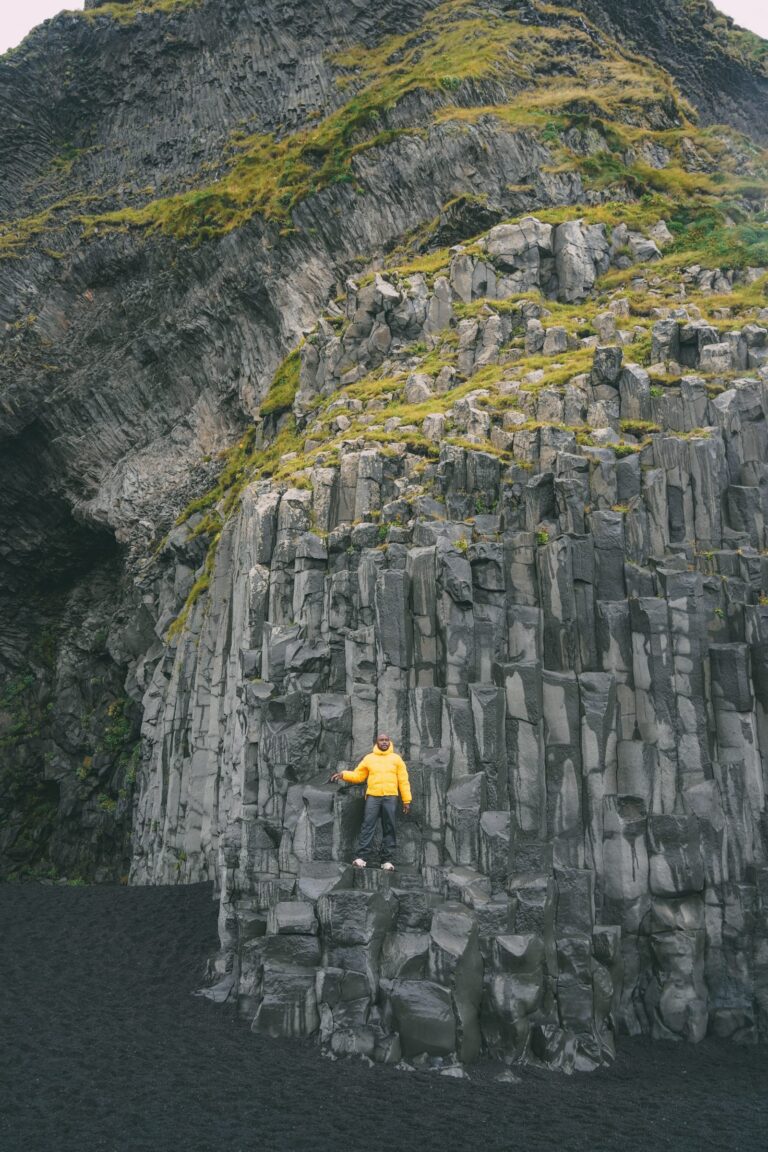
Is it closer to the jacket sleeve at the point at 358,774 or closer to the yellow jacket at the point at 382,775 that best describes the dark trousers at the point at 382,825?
the yellow jacket at the point at 382,775

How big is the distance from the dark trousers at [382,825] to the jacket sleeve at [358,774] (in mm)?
343

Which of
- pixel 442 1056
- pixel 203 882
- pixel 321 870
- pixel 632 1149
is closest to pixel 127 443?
pixel 203 882

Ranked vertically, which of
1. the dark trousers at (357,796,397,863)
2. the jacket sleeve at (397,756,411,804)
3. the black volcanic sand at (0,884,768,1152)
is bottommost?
the black volcanic sand at (0,884,768,1152)

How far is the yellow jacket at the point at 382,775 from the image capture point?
57.2 ft

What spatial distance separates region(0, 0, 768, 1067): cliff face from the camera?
58.1 feet

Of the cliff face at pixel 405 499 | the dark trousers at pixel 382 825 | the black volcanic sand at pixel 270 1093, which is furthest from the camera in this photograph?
the cliff face at pixel 405 499

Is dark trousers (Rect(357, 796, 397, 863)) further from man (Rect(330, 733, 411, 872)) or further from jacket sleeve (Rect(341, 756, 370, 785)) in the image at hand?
jacket sleeve (Rect(341, 756, 370, 785))

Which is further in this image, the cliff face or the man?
the cliff face

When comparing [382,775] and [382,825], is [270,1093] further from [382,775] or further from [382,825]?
[382,775]

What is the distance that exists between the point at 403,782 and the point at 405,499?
7.33 m

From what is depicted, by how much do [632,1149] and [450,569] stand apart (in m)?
10.6

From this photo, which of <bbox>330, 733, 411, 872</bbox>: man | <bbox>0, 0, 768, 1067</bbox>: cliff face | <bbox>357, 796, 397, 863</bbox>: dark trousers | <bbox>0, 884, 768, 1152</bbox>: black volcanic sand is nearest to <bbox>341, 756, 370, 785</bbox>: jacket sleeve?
<bbox>330, 733, 411, 872</bbox>: man

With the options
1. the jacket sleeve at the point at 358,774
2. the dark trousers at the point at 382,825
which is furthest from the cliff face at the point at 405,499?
the jacket sleeve at the point at 358,774

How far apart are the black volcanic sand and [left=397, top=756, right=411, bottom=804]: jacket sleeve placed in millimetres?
4243
